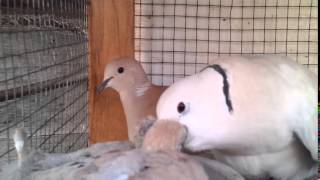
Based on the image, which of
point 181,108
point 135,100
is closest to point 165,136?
point 181,108

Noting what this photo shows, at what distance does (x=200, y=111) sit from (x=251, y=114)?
0.36 feet

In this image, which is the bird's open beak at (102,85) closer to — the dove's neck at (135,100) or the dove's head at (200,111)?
the dove's neck at (135,100)

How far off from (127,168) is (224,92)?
0.39 meters

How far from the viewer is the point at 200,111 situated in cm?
105

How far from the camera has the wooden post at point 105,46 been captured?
1.51 m

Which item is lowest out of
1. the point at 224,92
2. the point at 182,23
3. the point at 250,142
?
the point at 250,142

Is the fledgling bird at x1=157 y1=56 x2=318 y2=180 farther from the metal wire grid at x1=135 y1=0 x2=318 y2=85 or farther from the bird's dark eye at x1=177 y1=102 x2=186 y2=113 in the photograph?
the metal wire grid at x1=135 y1=0 x2=318 y2=85

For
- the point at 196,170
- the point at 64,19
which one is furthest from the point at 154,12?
the point at 196,170

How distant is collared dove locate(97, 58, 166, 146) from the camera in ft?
5.13

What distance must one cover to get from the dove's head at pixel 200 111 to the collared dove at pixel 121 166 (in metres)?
0.07

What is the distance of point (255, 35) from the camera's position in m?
1.81

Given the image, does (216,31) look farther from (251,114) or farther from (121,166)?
(121,166)

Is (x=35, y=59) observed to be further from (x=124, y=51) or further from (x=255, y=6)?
(x=255, y=6)

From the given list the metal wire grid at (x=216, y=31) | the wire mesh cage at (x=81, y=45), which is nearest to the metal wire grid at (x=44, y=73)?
the wire mesh cage at (x=81, y=45)
